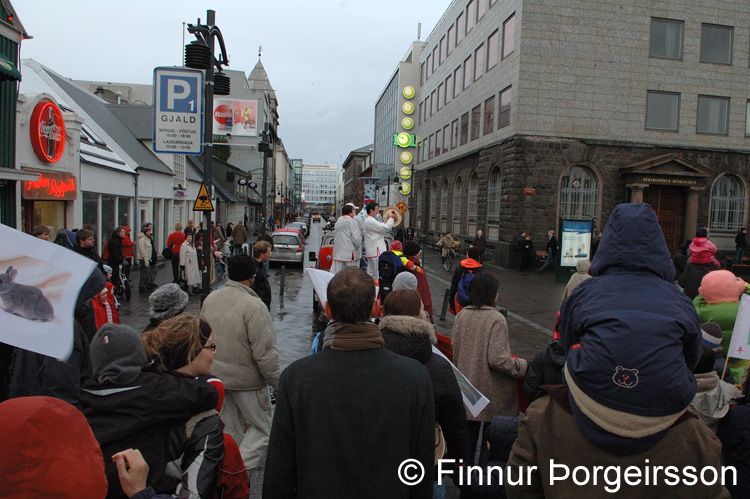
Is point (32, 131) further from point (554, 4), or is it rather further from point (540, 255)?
point (554, 4)

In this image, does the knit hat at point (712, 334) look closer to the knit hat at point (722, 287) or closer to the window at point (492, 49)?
the knit hat at point (722, 287)

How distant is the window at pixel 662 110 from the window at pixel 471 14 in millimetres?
12182

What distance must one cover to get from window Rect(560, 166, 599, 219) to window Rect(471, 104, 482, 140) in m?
7.52

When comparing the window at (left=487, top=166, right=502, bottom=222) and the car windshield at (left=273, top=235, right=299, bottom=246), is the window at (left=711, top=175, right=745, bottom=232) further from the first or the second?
the car windshield at (left=273, top=235, right=299, bottom=246)

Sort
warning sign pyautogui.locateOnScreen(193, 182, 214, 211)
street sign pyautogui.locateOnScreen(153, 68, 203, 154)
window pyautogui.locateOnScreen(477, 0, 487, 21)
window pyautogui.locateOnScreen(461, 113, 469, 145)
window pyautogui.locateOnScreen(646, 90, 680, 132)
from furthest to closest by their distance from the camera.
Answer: window pyautogui.locateOnScreen(461, 113, 469, 145), window pyautogui.locateOnScreen(477, 0, 487, 21), window pyautogui.locateOnScreen(646, 90, 680, 132), warning sign pyautogui.locateOnScreen(193, 182, 214, 211), street sign pyautogui.locateOnScreen(153, 68, 203, 154)

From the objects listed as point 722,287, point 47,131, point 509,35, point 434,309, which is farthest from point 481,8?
point 722,287

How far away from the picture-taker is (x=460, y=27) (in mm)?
35312

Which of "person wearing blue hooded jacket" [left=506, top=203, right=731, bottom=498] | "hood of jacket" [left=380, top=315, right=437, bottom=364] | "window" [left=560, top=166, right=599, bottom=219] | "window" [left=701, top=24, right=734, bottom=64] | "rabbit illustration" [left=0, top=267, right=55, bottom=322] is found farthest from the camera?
"window" [left=701, top=24, right=734, bottom=64]

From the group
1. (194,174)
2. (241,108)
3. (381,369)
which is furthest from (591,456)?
(241,108)

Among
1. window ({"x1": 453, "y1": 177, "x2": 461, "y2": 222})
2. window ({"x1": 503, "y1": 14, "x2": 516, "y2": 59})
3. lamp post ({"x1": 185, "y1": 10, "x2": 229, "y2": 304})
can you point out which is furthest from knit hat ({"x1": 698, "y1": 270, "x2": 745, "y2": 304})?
window ({"x1": 453, "y1": 177, "x2": 461, "y2": 222})

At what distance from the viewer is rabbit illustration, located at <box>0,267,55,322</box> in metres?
2.00

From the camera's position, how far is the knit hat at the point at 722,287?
13.5 feet

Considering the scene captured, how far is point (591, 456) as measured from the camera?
1.97 metres

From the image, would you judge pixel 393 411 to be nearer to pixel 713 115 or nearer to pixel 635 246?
pixel 635 246
